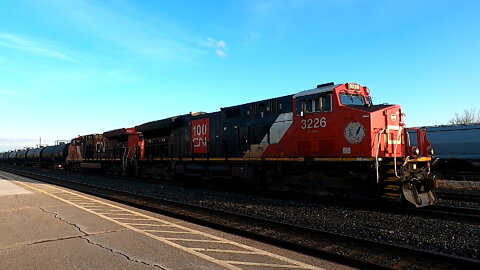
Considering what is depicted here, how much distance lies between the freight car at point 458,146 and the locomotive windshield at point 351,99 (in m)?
15.1

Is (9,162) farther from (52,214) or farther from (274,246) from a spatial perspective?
(274,246)

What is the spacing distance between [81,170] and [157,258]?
29145 mm

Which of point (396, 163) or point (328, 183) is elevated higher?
point (396, 163)

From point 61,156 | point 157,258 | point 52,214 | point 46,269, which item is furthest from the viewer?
point 61,156

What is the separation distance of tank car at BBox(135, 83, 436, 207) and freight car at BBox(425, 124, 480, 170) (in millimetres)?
14350

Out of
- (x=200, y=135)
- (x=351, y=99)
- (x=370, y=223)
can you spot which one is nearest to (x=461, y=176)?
(x=351, y=99)

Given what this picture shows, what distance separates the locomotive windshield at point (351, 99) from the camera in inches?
446

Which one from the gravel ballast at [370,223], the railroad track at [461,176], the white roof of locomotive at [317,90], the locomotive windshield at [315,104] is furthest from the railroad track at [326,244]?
the railroad track at [461,176]

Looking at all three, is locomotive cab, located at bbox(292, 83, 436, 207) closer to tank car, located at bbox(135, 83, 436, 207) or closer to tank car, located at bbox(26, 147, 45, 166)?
tank car, located at bbox(135, 83, 436, 207)

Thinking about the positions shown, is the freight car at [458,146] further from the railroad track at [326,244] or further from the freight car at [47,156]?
the freight car at [47,156]

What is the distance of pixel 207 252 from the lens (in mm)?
5707

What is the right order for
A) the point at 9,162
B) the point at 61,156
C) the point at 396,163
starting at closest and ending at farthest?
the point at 396,163
the point at 61,156
the point at 9,162

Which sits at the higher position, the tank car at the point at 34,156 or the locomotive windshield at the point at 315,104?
the locomotive windshield at the point at 315,104

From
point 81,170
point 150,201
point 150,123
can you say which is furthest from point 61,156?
point 150,201
